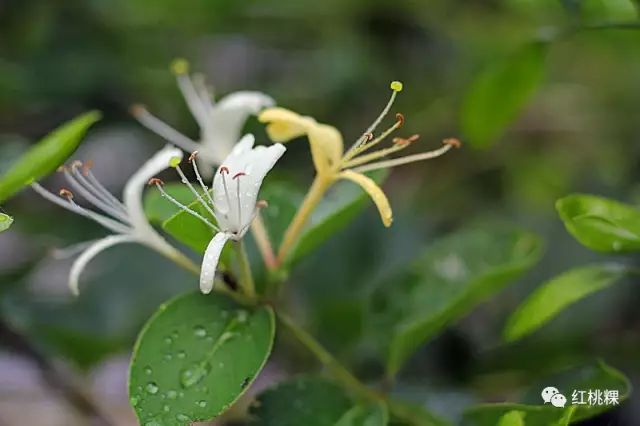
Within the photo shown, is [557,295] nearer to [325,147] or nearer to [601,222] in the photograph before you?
[601,222]

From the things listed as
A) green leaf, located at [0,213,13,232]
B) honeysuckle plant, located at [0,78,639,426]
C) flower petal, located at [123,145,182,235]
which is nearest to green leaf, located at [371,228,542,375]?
honeysuckle plant, located at [0,78,639,426]

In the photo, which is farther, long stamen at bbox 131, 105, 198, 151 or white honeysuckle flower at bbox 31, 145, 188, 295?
long stamen at bbox 131, 105, 198, 151

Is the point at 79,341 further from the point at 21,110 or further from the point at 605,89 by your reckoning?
the point at 605,89

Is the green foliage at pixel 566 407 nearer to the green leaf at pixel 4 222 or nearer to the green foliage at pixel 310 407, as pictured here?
the green foliage at pixel 310 407

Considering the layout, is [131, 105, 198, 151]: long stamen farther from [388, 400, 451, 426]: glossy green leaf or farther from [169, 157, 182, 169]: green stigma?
[388, 400, 451, 426]: glossy green leaf

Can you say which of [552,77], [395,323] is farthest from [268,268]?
[552,77]

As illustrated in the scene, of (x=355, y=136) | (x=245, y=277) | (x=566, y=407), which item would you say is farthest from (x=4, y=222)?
(x=355, y=136)
